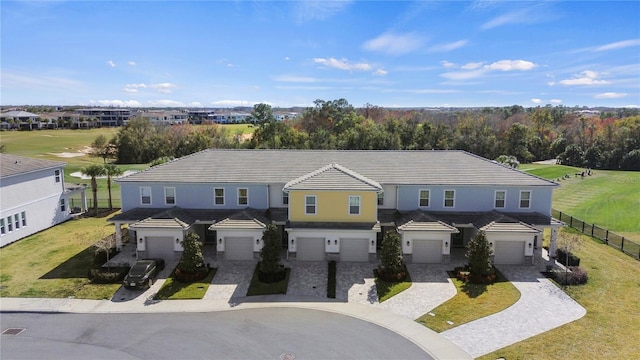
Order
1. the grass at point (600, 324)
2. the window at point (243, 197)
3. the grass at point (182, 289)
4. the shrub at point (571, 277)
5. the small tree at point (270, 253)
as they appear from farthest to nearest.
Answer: the window at point (243, 197) < the small tree at point (270, 253) < the shrub at point (571, 277) < the grass at point (182, 289) < the grass at point (600, 324)

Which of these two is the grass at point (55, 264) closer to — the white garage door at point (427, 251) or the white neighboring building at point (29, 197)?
the white neighboring building at point (29, 197)

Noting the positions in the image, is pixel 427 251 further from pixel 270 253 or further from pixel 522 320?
pixel 270 253

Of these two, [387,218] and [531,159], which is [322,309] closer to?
[387,218]

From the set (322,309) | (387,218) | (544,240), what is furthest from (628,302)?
(322,309)

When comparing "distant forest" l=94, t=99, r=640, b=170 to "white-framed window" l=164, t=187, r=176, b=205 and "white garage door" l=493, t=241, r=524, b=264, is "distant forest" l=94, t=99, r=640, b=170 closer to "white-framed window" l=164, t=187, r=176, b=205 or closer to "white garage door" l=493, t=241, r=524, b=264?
"white-framed window" l=164, t=187, r=176, b=205

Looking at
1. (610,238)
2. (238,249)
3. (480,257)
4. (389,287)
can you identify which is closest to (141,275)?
(238,249)

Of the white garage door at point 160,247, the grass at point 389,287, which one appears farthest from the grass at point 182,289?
the grass at point 389,287

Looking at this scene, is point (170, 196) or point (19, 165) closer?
point (170, 196)
